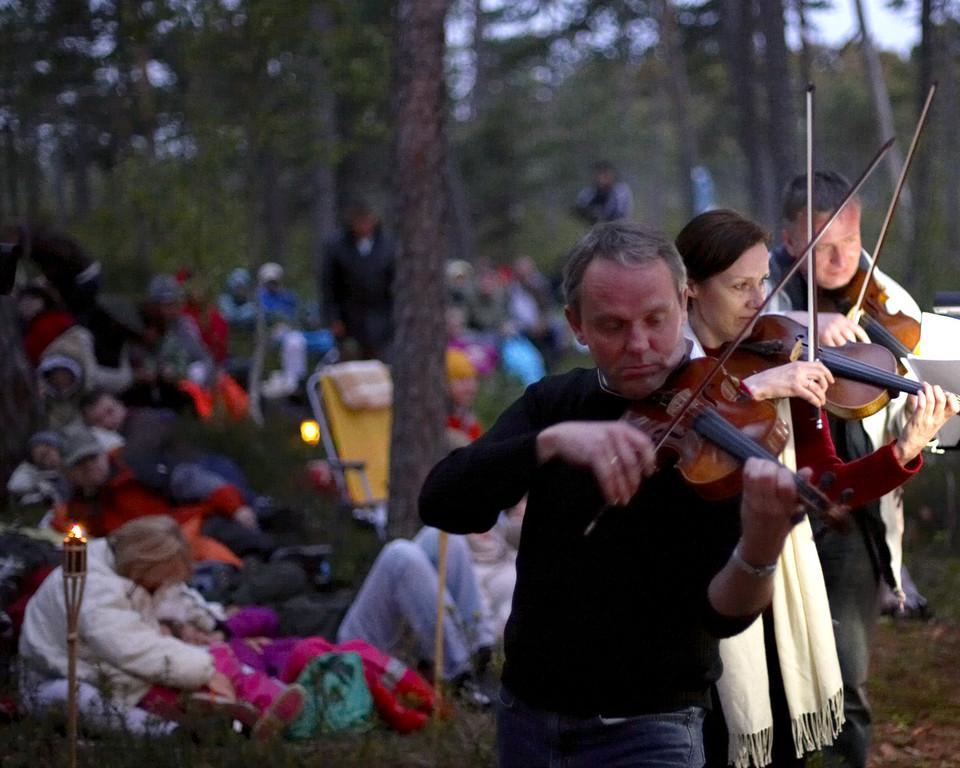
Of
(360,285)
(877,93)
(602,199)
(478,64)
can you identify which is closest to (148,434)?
(360,285)

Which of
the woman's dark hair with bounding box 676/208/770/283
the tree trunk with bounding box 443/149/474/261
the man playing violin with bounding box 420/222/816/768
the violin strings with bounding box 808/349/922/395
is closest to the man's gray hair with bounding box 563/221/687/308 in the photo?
the man playing violin with bounding box 420/222/816/768

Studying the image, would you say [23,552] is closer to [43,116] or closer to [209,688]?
[209,688]

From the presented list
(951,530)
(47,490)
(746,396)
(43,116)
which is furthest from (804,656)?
(43,116)

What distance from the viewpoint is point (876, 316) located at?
13.5 feet

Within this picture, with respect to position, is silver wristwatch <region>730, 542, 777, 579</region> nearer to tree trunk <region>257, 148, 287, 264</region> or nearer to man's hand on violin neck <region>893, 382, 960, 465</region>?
man's hand on violin neck <region>893, 382, 960, 465</region>

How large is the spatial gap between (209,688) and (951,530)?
4.58 meters

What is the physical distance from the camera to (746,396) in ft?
9.40

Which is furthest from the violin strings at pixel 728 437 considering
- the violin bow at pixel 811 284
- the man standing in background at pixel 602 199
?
the man standing in background at pixel 602 199

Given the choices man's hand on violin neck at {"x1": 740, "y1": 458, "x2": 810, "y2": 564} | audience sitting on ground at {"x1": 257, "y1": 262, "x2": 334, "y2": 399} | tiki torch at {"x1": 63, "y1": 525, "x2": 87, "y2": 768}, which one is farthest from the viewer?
audience sitting on ground at {"x1": 257, "y1": 262, "x2": 334, "y2": 399}

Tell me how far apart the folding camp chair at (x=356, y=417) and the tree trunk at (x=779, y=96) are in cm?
437

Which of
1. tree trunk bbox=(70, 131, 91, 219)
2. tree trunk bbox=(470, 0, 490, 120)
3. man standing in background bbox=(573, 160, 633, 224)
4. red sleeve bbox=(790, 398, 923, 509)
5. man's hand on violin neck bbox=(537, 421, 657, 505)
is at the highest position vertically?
tree trunk bbox=(470, 0, 490, 120)

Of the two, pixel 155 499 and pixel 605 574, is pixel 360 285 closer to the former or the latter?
pixel 155 499

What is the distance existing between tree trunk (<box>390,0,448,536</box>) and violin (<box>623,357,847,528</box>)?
17.1 ft

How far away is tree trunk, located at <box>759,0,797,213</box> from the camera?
13.0 meters
